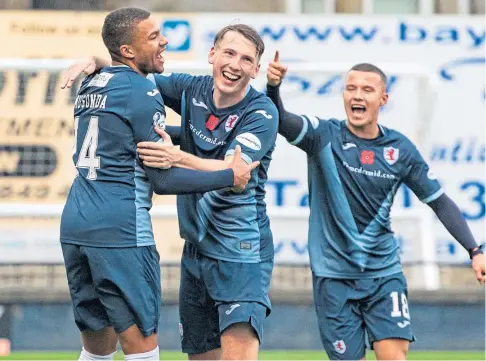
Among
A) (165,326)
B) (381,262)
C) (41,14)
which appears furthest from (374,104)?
(41,14)

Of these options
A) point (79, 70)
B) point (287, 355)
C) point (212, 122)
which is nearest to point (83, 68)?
point (79, 70)

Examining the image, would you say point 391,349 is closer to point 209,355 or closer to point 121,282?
point 209,355

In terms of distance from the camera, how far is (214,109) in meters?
6.25

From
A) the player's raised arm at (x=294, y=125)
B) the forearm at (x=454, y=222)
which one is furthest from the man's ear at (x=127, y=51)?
the forearm at (x=454, y=222)

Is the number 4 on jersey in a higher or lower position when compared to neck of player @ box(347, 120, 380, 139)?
lower

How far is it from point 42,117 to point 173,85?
15.4ft

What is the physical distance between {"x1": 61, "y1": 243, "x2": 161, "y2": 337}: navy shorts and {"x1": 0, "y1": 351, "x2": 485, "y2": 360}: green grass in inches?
148

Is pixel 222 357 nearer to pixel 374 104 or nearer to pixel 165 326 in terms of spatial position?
pixel 374 104

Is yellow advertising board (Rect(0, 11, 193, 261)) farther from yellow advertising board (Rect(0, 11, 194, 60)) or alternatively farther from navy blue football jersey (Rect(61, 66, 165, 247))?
navy blue football jersey (Rect(61, 66, 165, 247))

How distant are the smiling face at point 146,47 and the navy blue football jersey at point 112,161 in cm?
9

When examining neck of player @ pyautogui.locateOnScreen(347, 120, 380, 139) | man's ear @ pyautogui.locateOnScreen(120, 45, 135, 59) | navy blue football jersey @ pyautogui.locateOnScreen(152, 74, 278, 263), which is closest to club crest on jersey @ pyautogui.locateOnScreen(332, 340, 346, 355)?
navy blue football jersey @ pyautogui.locateOnScreen(152, 74, 278, 263)

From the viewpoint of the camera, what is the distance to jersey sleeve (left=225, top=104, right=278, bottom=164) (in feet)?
19.6

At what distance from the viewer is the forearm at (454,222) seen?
7004 mm

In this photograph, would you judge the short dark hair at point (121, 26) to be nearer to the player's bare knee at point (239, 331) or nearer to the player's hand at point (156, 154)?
the player's hand at point (156, 154)
